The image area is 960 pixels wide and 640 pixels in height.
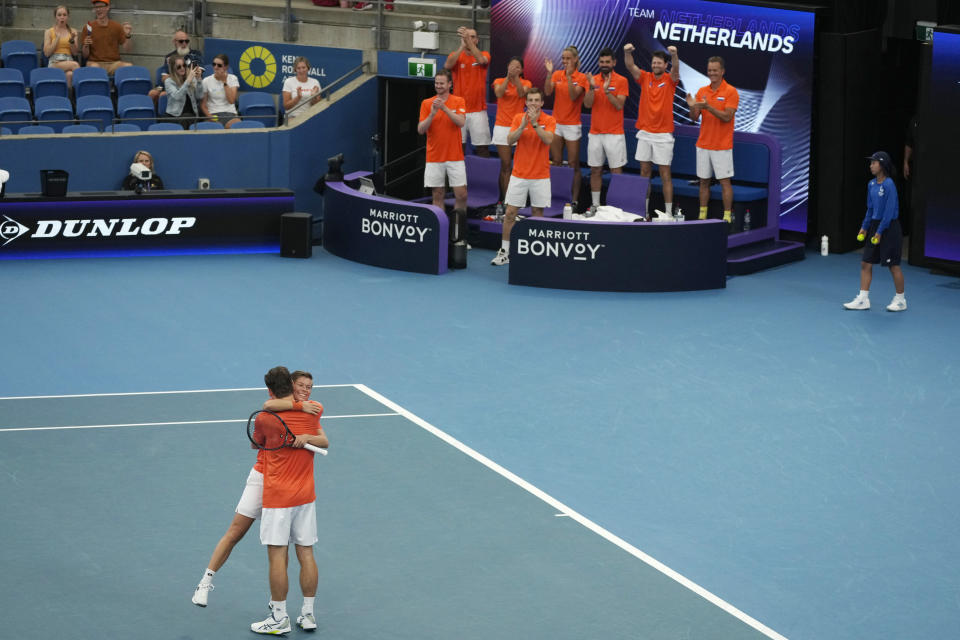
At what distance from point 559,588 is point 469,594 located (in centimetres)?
64

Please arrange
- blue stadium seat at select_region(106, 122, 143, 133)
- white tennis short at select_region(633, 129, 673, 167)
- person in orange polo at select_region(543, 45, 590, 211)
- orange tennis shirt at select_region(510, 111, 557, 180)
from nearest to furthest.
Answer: orange tennis shirt at select_region(510, 111, 557, 180)
white tennis short at select_region(633, 129, 673, 167)
person in orange polo at select_region(543, 45, 590, 211)
blue stadium seat at select_region(106, 122, 143, 133)

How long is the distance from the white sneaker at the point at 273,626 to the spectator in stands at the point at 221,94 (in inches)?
615

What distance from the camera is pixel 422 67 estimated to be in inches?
964

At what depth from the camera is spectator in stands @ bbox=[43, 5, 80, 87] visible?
2378 cm

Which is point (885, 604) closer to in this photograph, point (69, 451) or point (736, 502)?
point (736, 502)

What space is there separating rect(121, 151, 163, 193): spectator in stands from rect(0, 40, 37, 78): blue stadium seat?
9.91 ft

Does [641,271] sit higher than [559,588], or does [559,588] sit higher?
[641,271]

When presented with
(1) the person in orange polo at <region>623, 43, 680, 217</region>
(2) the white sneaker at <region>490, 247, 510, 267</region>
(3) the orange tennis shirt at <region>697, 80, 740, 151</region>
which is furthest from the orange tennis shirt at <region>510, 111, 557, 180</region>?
(3) the orange tennis shirt at <region>697, 80, 740, 151</region>

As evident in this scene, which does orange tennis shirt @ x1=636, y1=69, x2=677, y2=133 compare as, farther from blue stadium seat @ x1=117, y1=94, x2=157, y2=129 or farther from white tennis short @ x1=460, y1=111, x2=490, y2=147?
blue stadium seat @ x1=117, y1=94, x2=157, y2=129

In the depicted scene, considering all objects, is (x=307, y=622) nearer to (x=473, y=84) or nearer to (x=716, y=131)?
(x=716, y=131)

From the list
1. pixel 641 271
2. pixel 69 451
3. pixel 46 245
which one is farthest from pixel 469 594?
pixel 46 245

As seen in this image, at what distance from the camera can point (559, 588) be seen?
391 inches

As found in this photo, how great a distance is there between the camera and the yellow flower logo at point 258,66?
25.4 metres

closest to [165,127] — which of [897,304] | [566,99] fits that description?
[566,99]
